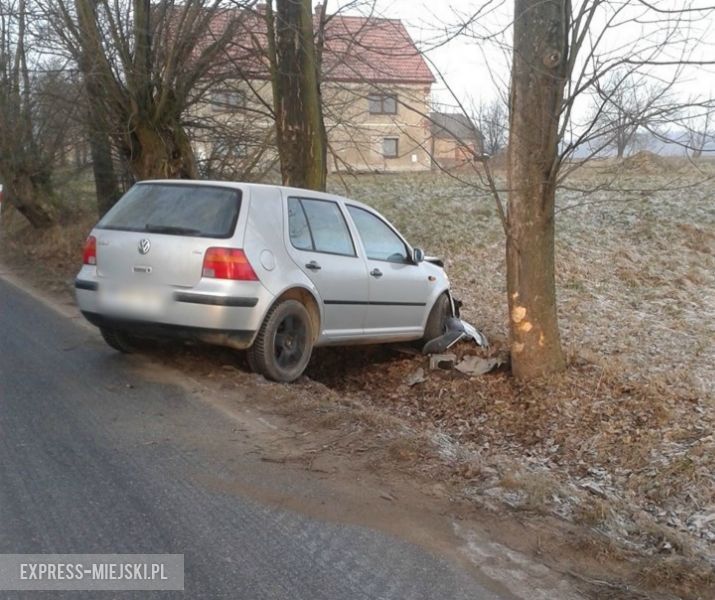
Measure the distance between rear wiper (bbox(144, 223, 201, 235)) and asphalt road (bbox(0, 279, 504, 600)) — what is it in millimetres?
1274

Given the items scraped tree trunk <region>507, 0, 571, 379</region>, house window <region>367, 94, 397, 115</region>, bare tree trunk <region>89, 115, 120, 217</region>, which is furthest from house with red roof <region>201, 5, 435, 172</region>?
scraped tree trunk <region>507, 0, 571, 379</region>

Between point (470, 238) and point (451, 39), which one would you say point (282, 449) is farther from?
point (470, 238)

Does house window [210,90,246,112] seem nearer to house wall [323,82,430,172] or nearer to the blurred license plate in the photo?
house wall [323,82,430,172]

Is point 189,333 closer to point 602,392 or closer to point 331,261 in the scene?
point 331,261

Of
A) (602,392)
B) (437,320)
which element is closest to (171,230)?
(437,320)

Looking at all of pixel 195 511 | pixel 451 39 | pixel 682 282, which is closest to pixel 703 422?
pixel 451 39

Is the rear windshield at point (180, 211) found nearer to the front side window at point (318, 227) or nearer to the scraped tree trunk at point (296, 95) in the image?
the front side window at point (318, 227)

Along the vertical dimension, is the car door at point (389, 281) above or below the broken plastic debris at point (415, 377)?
above

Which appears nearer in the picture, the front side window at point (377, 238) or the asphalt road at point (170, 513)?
the asphalt road at point (170, 513)

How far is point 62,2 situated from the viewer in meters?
13.5

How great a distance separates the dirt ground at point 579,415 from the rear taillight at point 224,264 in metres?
0.89

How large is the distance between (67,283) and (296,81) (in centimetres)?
469

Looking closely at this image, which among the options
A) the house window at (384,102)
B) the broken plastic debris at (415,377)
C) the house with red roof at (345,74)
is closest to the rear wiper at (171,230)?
the broken plastic debris at (415,377)

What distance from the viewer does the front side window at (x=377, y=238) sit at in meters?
8.28
